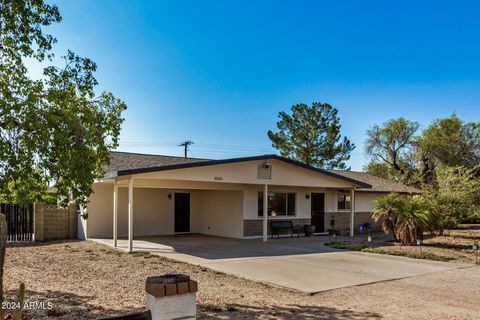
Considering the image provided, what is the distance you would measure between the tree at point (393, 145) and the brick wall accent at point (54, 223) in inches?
1123

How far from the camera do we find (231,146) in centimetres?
5100

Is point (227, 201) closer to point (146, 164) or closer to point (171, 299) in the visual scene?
point (146, 164)

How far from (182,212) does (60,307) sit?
44.3 ft

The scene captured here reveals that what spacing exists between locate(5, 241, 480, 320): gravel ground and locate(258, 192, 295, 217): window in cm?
808

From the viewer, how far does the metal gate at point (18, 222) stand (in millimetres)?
15664

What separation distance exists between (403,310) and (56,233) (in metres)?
14.9

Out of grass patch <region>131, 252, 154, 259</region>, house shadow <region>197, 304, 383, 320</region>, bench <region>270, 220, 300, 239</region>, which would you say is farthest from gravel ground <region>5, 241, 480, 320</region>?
bench <region>270, 220, 300, 239</region>

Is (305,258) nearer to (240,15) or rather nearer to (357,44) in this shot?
(240,15)

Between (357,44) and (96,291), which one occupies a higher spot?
(357,44)

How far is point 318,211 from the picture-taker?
66.2ft

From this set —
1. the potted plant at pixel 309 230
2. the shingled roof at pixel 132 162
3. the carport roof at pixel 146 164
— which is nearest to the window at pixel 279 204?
the potted plant at pixel 309 230

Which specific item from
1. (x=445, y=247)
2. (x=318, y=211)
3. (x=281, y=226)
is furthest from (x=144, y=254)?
(x=445, y=247)

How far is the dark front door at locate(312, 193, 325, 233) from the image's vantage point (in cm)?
2002

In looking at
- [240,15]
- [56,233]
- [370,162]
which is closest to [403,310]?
[240,15]
